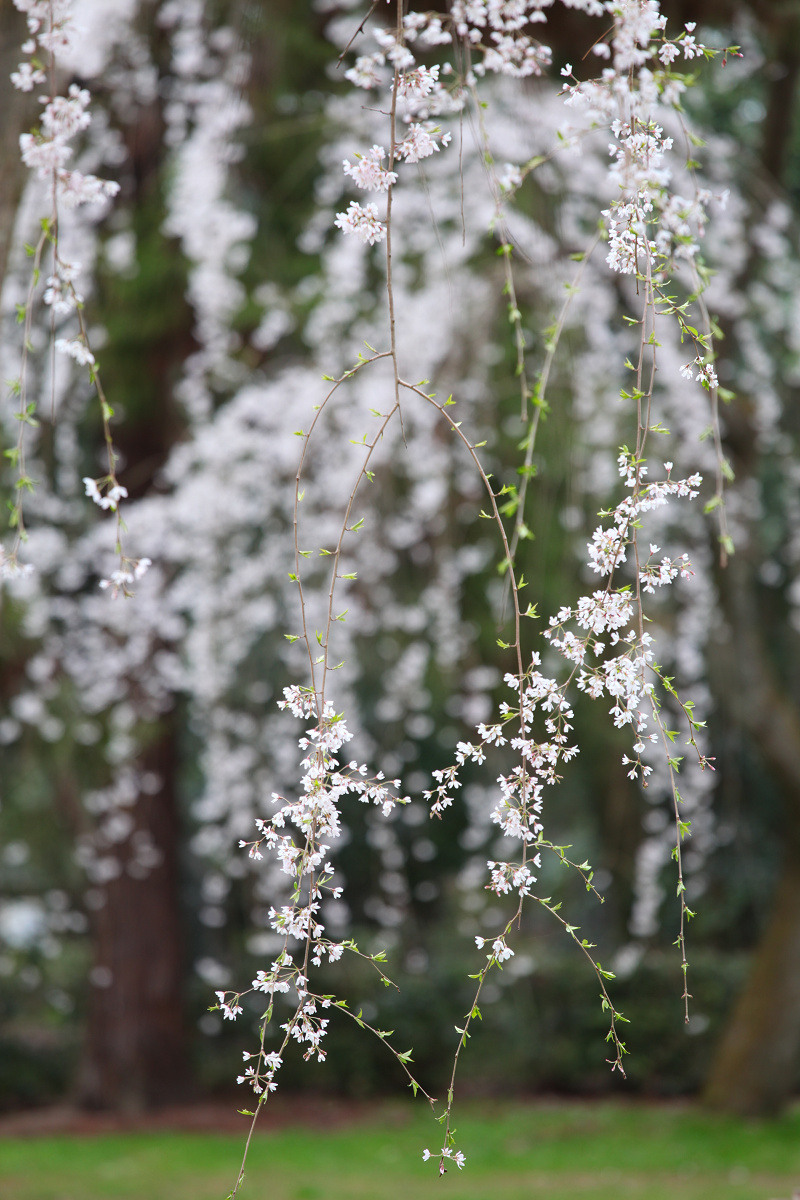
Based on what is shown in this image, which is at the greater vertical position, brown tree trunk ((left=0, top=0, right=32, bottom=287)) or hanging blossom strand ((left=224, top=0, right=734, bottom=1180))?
brown tree trunk ((left=0, top=0, right=32, bottom=287))

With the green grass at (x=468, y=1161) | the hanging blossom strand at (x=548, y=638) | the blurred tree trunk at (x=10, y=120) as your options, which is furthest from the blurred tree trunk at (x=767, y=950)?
the hanging blossom strand at (x=548, y=638)

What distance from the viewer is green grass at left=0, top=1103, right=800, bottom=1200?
4898mm

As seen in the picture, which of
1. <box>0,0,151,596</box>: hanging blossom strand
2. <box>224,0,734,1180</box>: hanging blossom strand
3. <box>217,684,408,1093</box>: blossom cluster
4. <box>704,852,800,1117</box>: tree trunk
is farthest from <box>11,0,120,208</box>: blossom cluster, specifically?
<box>704,852,800,1117</box>: tree trunk

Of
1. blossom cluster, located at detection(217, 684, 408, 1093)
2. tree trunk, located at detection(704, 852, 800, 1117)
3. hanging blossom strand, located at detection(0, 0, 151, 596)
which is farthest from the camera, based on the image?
tree trunk, located at detection(704, 852, 800, 1117)

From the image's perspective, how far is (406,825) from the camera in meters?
8.80

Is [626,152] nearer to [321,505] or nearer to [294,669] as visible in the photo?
[321,505]

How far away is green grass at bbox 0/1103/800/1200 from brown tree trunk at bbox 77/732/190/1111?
494 mm

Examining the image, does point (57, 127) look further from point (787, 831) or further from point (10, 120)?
point (787, 831)

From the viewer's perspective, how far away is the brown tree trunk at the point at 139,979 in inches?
263

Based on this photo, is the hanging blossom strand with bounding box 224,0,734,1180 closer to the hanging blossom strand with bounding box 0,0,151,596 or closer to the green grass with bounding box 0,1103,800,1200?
the hanging blossom strand with bounding box 0,0,151,596

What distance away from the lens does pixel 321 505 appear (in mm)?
5270

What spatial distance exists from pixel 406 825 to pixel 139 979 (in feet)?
8.88

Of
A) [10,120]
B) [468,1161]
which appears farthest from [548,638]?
[468,1161]

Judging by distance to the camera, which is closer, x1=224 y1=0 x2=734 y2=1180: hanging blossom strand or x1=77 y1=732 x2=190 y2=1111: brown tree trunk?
x1=224 y1=0 x2=734 y2=1180: hanging blossom strand
